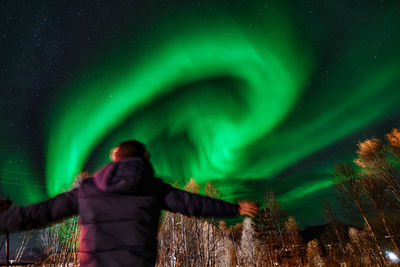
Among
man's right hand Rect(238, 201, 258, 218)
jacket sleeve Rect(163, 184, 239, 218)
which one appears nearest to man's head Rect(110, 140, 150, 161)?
jacket sleeve Rect(163, 184, 239, 218)

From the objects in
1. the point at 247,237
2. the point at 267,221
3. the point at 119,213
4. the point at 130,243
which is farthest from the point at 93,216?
the point at 267,221

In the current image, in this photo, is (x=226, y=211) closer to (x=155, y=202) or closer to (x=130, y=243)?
(x=155, y=202)

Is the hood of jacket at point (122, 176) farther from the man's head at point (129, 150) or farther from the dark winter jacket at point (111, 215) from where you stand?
the man's head at point (129, 150)

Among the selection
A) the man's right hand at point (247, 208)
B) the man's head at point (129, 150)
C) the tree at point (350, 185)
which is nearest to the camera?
the man's head at point (129, 150)

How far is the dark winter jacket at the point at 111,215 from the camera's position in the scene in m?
1.72

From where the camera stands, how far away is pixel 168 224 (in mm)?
Answer: 21672

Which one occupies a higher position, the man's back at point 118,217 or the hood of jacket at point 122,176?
the hood of jacket at point 122,176

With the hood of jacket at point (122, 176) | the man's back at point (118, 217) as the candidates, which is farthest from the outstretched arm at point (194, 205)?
the hood of jacket at point (122, 176)

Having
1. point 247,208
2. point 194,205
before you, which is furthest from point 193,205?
point 247,208

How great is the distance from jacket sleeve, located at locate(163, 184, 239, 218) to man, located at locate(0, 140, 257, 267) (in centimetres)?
17

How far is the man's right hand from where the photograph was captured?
90.9 inches

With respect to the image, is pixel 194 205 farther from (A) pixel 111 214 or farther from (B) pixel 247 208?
(A) pixel 111 214

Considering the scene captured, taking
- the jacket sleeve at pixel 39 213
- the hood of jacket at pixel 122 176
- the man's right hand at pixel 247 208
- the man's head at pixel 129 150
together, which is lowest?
the man's right hand at pixel 247 208

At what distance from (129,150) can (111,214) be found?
0.58 m
